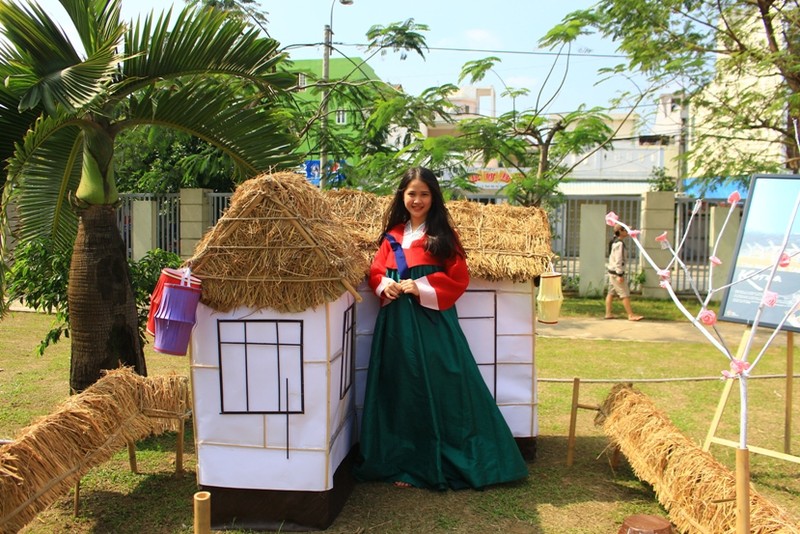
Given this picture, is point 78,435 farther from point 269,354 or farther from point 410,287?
point 410,287

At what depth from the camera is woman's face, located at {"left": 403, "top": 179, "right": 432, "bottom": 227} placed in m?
4.01

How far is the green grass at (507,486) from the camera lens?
3576 millimetres

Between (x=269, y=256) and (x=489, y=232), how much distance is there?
177 centimetres

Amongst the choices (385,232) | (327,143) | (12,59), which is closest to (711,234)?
(327,143)

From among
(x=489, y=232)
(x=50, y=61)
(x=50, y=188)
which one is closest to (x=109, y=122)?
(x=50, y=61)

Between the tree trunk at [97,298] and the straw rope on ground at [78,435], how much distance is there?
0.69 metres

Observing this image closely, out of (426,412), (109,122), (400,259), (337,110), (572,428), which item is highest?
(337,110)

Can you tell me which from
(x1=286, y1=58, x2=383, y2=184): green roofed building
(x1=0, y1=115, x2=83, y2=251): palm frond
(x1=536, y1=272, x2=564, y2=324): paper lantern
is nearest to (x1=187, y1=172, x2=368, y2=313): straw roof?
(x1=536, y1=272, x2=564, y2=324): paper lantern

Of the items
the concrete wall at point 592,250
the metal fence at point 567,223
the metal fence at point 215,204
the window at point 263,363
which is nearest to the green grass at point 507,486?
the window at point 263,363

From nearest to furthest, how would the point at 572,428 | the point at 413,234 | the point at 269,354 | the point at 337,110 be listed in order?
the point at 269,354 < the point at 413,234 < the point at 572,428 < the point at 337,110

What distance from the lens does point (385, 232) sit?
421cm

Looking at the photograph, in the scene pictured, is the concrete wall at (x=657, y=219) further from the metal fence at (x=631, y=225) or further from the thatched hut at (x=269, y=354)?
the thatched hut at (x=269, y=354)

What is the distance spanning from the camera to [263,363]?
135 inches

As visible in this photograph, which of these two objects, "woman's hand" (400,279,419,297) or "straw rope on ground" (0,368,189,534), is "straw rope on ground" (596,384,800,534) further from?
"straw rope on ground" (0,368,189,534)
